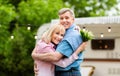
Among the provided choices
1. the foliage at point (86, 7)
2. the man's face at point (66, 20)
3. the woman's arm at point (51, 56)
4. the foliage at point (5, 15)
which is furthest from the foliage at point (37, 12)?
the woman's arm at point (51, 56)

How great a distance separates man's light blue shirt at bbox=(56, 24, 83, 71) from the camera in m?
4.18

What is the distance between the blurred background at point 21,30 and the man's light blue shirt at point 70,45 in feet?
31.5

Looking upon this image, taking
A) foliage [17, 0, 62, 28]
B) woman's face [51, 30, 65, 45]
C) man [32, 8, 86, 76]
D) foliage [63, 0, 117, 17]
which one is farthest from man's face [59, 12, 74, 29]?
foliage [63, 0, 117, 17]

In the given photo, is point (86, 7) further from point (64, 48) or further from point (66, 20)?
point (64, 48)

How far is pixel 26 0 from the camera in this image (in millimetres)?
20984

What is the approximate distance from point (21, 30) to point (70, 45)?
1372cm

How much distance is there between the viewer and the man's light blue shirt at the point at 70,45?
164 inches

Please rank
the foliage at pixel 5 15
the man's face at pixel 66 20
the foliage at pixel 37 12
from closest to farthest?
the man's face at pixel 66 20 → the foliage at pixel 5 15 → the foliage at pixel 37 12

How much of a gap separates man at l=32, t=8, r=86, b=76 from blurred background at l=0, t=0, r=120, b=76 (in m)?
9.54

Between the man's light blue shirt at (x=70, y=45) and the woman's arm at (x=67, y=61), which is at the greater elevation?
the man's light blue shirt at (x=70, y=45)

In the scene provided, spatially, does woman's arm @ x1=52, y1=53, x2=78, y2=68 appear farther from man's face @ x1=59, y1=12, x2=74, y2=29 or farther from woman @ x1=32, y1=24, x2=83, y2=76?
man's face @ x1=59, y1=12, x2=74, y2=29

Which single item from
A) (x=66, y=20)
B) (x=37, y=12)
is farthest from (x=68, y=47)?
(x=37, y=12)

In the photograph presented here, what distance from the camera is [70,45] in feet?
13.8

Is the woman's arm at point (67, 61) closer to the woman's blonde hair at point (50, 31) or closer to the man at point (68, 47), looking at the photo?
the man at point (68, 47)
